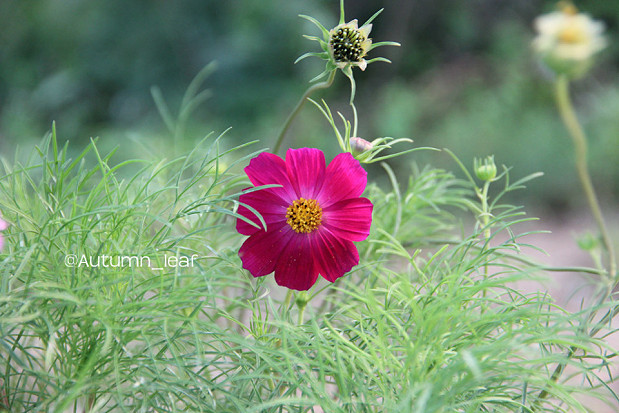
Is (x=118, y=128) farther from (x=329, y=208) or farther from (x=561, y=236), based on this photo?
(x=329, y=208)

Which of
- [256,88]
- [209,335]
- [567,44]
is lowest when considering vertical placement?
[209,335]

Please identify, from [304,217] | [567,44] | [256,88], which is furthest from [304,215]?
[256,88]

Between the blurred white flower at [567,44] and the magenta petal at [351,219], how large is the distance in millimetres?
204

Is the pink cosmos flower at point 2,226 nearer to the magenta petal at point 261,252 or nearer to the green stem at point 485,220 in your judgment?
the magenta petal at point 261,252

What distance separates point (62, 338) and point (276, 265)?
0.13 m

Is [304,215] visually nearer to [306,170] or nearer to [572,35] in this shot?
[306,170]

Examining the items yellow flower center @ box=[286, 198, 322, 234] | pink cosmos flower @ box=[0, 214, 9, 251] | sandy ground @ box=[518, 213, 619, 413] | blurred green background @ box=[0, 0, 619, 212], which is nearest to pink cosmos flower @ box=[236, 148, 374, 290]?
yellow flower center @ box=[286, 198, 322, 234]

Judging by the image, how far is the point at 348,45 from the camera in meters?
0.36

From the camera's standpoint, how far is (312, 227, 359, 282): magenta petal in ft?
1.20

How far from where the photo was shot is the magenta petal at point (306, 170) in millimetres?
376

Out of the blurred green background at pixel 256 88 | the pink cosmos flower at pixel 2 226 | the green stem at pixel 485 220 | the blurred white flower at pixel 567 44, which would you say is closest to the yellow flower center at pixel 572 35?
the blurred white flower at pixel 567 44

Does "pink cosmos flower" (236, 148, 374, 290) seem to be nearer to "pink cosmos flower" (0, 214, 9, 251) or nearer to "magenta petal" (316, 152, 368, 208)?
"magenta petal" (316, 152, 368, 208)

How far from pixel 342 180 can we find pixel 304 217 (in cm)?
4

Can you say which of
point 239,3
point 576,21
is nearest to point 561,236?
point 239,3
